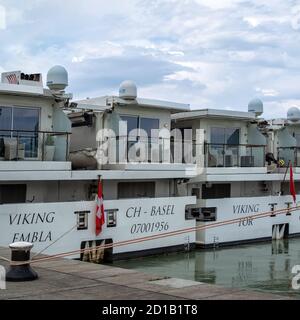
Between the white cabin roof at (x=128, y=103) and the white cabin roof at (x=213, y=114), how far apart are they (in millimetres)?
1293

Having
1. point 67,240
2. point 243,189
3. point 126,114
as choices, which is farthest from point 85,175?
point 243,189

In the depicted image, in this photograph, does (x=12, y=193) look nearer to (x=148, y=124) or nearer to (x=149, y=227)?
Answer: (x=149, y=227)

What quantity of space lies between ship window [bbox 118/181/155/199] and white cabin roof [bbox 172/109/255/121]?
13.5ft

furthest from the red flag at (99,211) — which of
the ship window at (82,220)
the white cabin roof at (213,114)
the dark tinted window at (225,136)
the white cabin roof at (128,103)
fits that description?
the dark tinted window at (225,136)

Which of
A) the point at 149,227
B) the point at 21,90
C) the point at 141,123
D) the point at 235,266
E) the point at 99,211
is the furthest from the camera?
the point at 141,123

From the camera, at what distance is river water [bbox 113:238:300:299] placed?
14.9 metres

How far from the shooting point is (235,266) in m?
17.4

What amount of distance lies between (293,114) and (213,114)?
6141 mm

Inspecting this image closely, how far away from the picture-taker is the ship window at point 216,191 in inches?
876

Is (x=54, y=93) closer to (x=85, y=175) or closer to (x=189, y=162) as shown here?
(x=85, y=175)

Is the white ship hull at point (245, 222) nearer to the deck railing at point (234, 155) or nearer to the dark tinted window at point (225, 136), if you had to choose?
the deck railing at point (234, 155)

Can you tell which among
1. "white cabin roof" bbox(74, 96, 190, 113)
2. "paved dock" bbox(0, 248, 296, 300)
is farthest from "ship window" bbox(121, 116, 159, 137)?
"paved dock" bbox(0, 248, 296, 300)

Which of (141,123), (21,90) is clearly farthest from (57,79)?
(141,123)

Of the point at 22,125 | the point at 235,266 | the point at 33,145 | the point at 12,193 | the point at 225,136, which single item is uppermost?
the point at 225,136
